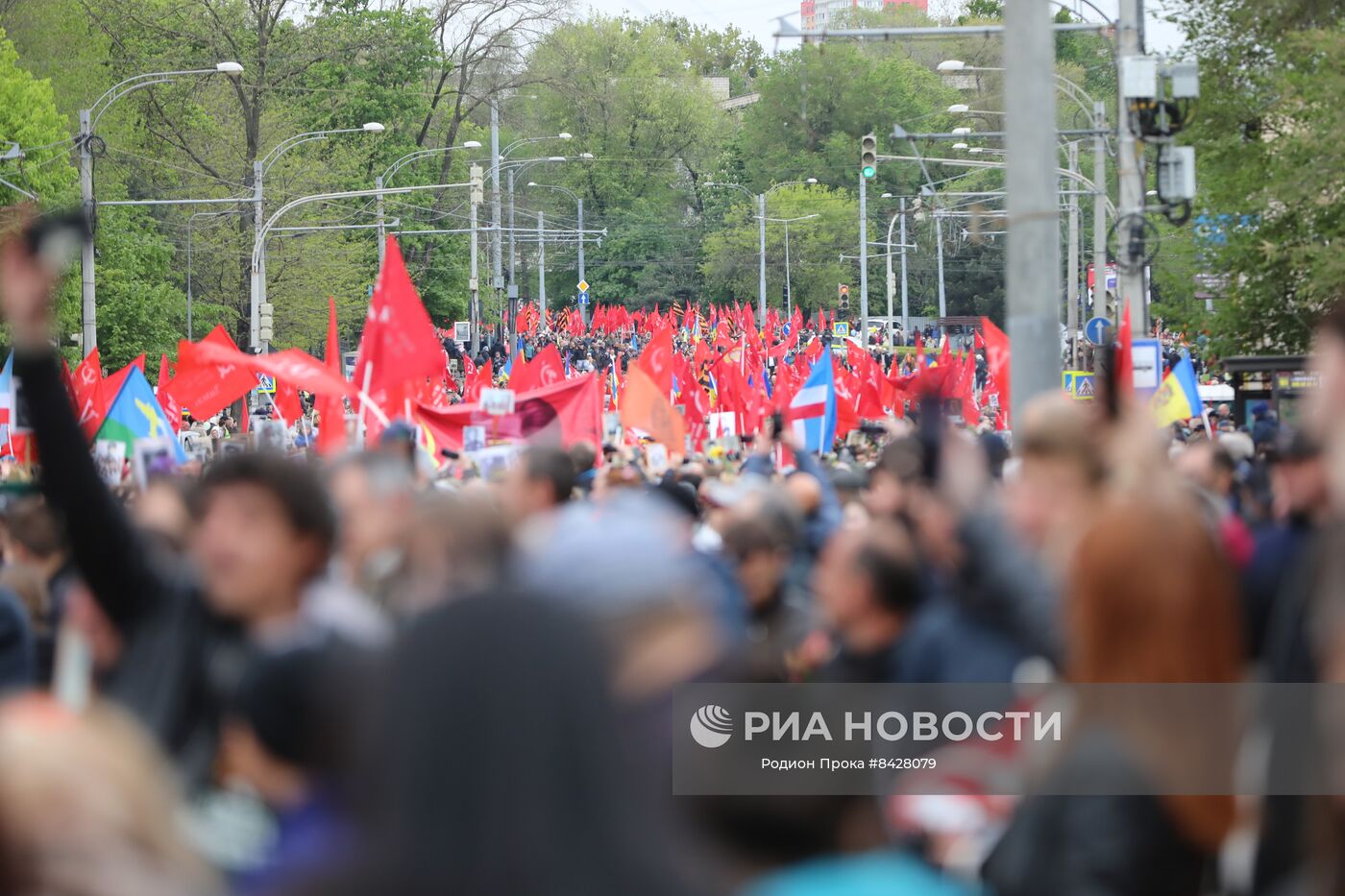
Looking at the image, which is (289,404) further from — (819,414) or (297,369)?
(297,369)

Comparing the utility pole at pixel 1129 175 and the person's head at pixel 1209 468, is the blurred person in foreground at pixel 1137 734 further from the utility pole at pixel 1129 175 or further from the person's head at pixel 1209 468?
the utility pole at pixel 1129 175

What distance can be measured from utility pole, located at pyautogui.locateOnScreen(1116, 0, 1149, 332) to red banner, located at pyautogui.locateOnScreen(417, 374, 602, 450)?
14.6ft

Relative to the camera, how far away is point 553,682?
2.00m

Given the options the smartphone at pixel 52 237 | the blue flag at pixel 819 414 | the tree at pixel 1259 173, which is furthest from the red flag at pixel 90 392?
the tree at pixel 1259 173

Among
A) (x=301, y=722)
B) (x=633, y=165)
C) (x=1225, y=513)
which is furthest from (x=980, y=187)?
(x=301, y=722)

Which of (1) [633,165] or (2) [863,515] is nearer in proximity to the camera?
(2) [863,515]

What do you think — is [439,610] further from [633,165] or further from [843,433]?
[633,165]

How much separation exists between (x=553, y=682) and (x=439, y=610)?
0.56ft

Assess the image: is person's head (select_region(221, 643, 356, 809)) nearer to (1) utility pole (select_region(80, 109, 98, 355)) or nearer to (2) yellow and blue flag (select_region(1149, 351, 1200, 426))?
(2) yellow and blue flag (select_region(1149, 351, 1200, 426))

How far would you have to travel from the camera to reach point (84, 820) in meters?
2.04

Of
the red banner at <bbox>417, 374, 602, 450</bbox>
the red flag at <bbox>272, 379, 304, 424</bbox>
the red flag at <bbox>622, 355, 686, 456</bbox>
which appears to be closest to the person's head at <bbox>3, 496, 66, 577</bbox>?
the red banner at <bbox>417, 374, 602, 450</bbox>

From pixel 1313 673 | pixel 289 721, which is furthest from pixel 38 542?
pixel 1313 673

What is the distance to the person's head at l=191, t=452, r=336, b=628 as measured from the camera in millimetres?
3654

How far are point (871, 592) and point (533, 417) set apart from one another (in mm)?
11259
